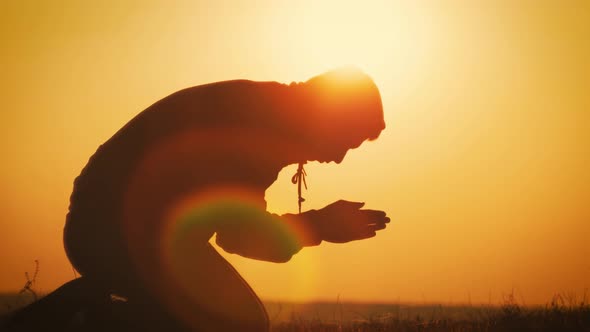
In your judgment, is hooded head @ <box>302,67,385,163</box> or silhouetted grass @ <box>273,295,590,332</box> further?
silhouetted grass @ <box>273,295,590,332</box>

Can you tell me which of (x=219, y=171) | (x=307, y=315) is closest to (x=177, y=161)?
(x=219, y=171)

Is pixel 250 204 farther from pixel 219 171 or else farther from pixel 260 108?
pixel 260 108

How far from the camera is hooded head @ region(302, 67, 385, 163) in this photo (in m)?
5.00

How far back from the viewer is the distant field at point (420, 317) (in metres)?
7.28

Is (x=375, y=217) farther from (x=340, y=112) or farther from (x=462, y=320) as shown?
(x=462, y=320)

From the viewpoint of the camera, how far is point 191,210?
4789 millimetres

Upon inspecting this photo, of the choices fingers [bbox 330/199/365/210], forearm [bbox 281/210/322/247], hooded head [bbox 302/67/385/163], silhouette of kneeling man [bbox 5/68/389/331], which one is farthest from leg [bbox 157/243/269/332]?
hooded head [bbox 302/67/385/163]

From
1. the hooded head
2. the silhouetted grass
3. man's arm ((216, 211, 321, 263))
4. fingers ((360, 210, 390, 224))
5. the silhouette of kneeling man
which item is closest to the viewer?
fingers ((360, 210, 390, 224))

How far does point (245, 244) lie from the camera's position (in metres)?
5.07

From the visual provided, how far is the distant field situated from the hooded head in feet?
9.23

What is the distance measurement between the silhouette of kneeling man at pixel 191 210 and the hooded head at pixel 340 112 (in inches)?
1.2

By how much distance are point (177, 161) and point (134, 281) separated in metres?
0.88

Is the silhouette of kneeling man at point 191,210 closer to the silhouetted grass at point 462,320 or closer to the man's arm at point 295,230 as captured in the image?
the man's arm at point 295,230

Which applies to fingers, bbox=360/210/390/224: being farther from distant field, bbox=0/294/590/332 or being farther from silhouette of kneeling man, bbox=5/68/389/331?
distant field, bbox=0/294/590/332
